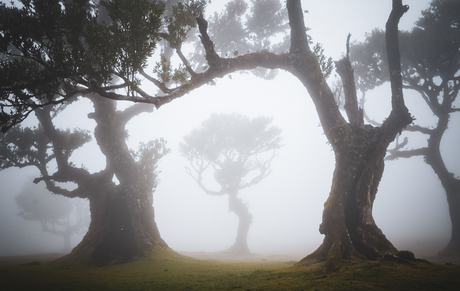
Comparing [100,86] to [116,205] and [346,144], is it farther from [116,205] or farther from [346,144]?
[346,144]

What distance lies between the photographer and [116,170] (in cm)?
1217

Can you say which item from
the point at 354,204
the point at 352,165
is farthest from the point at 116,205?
the point at 352,165

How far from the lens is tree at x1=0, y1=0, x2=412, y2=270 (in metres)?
5.73

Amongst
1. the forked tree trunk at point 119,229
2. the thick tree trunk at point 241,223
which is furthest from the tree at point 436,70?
the forked tree trunk at point 119,229

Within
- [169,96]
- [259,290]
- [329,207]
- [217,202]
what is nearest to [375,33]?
[329,207]

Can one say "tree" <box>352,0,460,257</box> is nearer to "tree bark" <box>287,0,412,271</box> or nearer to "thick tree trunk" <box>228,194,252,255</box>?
"tree bark" <box>287,0,412,271</box>

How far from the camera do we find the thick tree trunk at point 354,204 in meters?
6.36

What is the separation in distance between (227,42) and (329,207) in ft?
68.6

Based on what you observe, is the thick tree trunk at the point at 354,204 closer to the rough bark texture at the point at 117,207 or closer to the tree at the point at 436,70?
the rough bark texture at the point at 117,207

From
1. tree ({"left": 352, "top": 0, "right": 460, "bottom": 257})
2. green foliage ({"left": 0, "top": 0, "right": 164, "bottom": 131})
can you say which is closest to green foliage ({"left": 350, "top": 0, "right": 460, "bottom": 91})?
tree ({"left": 352, "top": 0, "right": 460, "bottom": 257})

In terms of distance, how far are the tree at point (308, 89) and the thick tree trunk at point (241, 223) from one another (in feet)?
63.8

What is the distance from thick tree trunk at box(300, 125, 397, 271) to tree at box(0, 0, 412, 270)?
3cm

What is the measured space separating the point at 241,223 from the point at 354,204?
2119 centimetres

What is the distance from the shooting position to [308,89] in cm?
933
